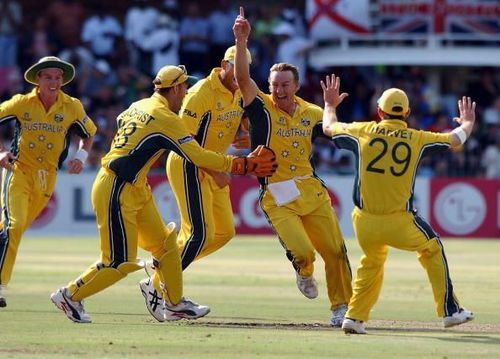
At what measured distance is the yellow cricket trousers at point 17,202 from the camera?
43.7ft

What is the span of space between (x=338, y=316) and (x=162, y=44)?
18578 mm

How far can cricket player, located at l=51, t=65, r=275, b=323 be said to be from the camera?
11688 millimetres

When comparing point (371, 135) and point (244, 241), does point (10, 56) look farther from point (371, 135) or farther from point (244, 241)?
point (371, 135)

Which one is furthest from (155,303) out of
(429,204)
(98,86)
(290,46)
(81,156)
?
(290,46)

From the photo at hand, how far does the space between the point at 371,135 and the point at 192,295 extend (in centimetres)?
451

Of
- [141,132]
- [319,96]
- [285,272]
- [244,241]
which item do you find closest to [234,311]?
[141,132]

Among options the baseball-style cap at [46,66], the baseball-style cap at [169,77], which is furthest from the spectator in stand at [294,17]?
the baseball-style cap at [169,77]

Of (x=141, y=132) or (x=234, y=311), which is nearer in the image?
(x=141, y=132)

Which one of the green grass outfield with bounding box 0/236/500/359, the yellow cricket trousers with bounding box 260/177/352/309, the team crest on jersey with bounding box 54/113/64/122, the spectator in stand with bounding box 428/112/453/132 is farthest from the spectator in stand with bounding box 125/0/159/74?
the yellow cricket trousers with bounding box 260/177/352/309

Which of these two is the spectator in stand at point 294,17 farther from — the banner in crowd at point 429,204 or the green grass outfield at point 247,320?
the green grass outfield at point 247,320

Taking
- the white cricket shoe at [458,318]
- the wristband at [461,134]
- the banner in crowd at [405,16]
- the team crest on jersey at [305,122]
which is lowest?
the white cricket shoe at [458,318]

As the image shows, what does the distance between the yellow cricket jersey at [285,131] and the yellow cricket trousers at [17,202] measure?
8.40 feet

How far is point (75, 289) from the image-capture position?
12000 millimetres

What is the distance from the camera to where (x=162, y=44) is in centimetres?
3009
